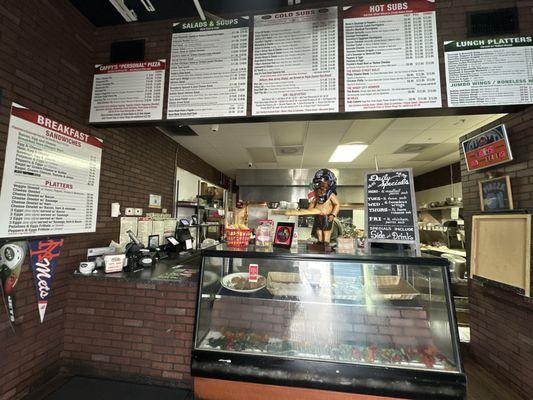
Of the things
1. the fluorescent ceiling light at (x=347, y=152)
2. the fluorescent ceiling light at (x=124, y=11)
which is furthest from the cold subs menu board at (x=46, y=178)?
the fluorescent ceiling light at (x=347, y=152)

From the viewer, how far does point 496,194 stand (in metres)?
2.37

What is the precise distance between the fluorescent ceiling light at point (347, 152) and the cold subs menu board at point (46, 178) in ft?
14.2

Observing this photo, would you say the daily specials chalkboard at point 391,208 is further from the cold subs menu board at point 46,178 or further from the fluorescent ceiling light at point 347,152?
the fluorescent ceiling light at point 347,152

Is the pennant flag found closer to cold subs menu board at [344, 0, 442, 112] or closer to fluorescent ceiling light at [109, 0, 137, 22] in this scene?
fluorescent ceiling light at [109, 0, 137, 22]

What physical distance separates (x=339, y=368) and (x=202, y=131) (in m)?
3.92

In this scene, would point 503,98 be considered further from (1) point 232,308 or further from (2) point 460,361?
(1) point 232,308

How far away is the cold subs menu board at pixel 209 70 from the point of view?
2.28 m

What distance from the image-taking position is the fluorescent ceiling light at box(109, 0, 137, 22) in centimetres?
227

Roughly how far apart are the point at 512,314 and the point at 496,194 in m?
1.13

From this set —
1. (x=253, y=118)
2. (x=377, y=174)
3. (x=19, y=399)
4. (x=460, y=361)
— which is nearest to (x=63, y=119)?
(x=253, y=118)

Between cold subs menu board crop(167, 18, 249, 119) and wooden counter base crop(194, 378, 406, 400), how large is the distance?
2266 millimetres

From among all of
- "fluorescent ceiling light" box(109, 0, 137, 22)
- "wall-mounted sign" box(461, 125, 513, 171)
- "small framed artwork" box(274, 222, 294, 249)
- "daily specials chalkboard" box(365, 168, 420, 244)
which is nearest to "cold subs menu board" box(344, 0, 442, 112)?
"daily specials chalkboard" box(365, 168, 420, 244)

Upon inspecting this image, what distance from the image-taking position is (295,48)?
223 centimetres

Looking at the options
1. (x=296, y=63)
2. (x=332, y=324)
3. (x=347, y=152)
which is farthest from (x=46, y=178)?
(x=347, y=152)
